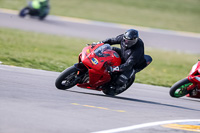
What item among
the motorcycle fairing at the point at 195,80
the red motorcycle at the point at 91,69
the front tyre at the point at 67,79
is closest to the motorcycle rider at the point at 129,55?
the red motorcycle at the point at 91,69

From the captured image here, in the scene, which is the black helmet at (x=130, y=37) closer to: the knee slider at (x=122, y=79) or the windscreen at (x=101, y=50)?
the windscreen at (x=101, y=50)

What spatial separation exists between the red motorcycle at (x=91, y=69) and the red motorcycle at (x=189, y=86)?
1804 mm

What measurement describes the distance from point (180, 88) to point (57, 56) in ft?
21.4

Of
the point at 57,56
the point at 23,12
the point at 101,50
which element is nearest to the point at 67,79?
the point at 101,50

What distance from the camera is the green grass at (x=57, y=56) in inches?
523

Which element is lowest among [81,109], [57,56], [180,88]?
[57,56]

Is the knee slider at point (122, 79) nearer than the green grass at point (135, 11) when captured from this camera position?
Yes

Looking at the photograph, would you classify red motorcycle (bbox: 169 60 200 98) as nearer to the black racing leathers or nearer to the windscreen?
the black racing leathers

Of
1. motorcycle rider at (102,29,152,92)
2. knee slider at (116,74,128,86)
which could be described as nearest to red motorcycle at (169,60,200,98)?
motorcycle rider at (102,29,152,92)

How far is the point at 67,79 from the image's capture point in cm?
879

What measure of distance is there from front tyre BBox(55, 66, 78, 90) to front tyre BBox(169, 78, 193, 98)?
2.61m

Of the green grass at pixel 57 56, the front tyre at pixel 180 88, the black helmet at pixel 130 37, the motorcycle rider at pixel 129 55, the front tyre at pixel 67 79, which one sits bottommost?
the green grass at pixel 57 56

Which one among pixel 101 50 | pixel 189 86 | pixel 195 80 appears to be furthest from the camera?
pixel 189 86

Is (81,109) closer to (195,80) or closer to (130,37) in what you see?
(130,37)
